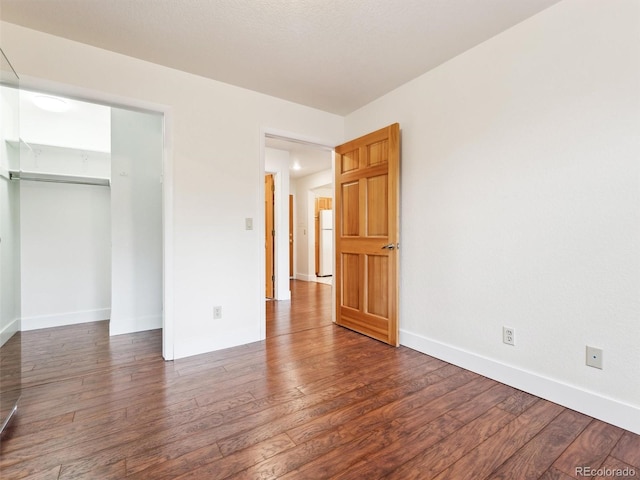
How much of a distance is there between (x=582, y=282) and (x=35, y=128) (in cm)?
548

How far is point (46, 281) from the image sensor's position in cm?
331

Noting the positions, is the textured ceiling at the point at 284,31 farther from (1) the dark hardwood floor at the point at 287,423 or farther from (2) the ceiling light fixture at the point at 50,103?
(1) the dark hardwood floor at the point at 287,423

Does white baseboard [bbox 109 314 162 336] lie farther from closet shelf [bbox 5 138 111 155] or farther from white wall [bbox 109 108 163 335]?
closet shelf [bbox 5 138 111 155]

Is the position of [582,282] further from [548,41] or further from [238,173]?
[238,173]

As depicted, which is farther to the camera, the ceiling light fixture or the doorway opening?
the doorway opening

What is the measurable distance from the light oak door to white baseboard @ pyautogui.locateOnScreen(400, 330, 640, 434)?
0.46 m

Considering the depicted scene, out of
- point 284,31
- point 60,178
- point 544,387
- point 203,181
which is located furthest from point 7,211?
point 544,387

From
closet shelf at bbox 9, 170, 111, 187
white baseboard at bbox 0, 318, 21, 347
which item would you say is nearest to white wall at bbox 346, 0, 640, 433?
white baseboard at bbox 0, 318, 21, 347

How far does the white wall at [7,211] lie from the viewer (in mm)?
1869

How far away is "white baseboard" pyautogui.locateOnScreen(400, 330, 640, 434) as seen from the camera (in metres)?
1.61

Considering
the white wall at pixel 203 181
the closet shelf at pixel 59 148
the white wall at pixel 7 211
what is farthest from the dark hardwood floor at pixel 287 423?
the closet shelf at pixel 59 148

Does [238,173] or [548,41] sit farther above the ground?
[548,41]

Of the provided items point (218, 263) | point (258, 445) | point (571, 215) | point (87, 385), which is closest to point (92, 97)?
point (218, 263)

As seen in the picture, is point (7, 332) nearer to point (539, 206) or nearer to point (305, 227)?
point (539, 206)
